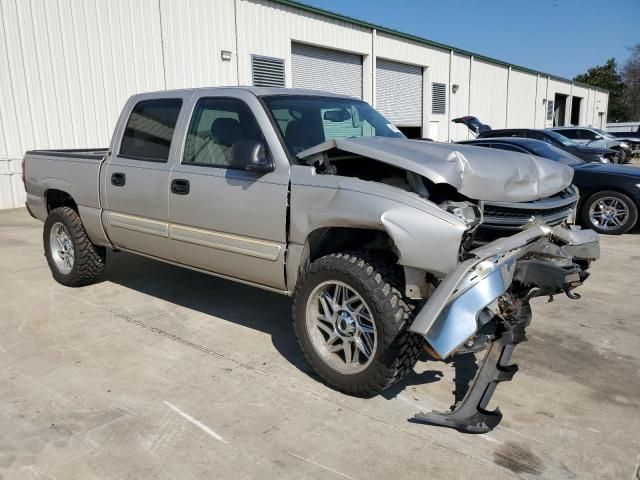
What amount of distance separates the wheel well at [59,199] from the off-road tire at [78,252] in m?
0.18

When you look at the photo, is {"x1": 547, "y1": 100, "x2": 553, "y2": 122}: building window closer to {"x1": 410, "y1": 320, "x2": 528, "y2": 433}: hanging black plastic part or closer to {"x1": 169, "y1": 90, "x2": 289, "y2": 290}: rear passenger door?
{"x1": 169, "y1": 90, "x2": 289, "y2": 290}: rear passenger door

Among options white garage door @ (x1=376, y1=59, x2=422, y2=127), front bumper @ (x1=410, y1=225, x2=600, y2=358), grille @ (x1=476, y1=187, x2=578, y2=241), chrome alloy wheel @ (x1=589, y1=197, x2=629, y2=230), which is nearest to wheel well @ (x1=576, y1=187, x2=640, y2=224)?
chrome alloy wheel @ (x1=589, y1=197, x2=629, y2=230)

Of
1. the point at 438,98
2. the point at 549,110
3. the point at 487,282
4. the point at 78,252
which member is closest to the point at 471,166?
the point at 487,282

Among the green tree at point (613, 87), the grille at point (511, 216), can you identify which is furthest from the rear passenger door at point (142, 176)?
the green tree at point (613, 87)

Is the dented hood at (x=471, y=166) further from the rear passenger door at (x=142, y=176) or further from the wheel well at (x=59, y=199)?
the wheel well at (x=59, y=199)

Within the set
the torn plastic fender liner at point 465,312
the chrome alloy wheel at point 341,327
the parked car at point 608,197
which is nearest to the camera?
the torn plastic fender liner at point 465,312

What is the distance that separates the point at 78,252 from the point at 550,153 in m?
7.64

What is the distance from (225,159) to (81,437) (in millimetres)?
2109

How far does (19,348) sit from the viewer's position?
4223 mm

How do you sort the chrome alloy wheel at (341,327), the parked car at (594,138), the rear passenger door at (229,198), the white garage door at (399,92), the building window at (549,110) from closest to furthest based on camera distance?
the chrome alloy wheel at (341,327)
the rear passenger door at (229,198)
the parked car at (594,138)
the white garage door at (399,92)
the building window at (549,110)

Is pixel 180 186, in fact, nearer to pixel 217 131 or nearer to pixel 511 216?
pixel 217 131

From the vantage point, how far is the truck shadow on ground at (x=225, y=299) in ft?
13.1

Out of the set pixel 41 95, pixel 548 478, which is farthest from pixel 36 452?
pixel 41 95

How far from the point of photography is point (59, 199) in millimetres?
5910
